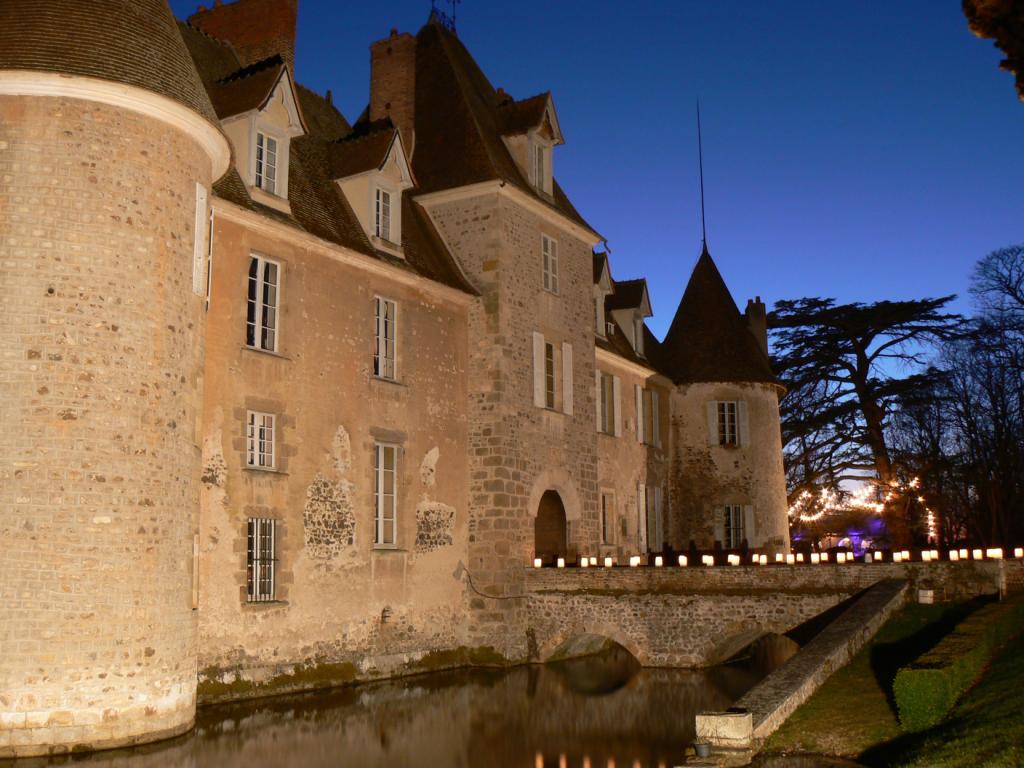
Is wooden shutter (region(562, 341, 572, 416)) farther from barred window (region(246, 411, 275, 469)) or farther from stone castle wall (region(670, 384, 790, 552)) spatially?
barred window (region(246, 411, 275, 469))

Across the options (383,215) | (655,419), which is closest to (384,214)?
(383,215)

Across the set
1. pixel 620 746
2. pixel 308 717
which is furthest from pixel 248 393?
pixel 620 746

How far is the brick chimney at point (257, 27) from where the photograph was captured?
20766 mm

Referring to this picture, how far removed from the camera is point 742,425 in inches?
1196

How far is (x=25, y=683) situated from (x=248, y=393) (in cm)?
584

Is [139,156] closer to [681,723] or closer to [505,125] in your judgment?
[681,723]

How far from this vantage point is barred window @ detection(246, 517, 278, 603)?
16.2 m

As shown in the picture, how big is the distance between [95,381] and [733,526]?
69.1 ft

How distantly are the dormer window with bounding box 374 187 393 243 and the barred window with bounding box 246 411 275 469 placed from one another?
4.98 m

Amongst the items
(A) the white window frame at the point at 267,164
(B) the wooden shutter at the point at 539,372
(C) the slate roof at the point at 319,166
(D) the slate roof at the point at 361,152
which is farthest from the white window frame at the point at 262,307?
(B) the wooden shutter at the point at 539,372

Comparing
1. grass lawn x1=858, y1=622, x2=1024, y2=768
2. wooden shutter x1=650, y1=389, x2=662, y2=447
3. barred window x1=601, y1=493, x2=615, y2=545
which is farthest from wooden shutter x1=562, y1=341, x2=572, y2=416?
grass lawn x1=858, y1=622, x2=1024, y2=768

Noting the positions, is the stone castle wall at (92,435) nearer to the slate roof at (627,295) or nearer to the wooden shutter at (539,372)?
the wooden shutter at (539,372)

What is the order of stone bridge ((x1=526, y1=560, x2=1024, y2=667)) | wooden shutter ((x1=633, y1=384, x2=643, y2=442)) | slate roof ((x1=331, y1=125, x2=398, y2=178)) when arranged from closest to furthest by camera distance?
stone bridge ((x1=526, y1=560, x2=1024, y2=667)) < slate roof ((x1=331, y1=125, x2=398, y2=178)) < wooden shutter ((x1=633, y1=384, x2=643, y2=442))

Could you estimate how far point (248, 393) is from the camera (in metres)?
16.3
